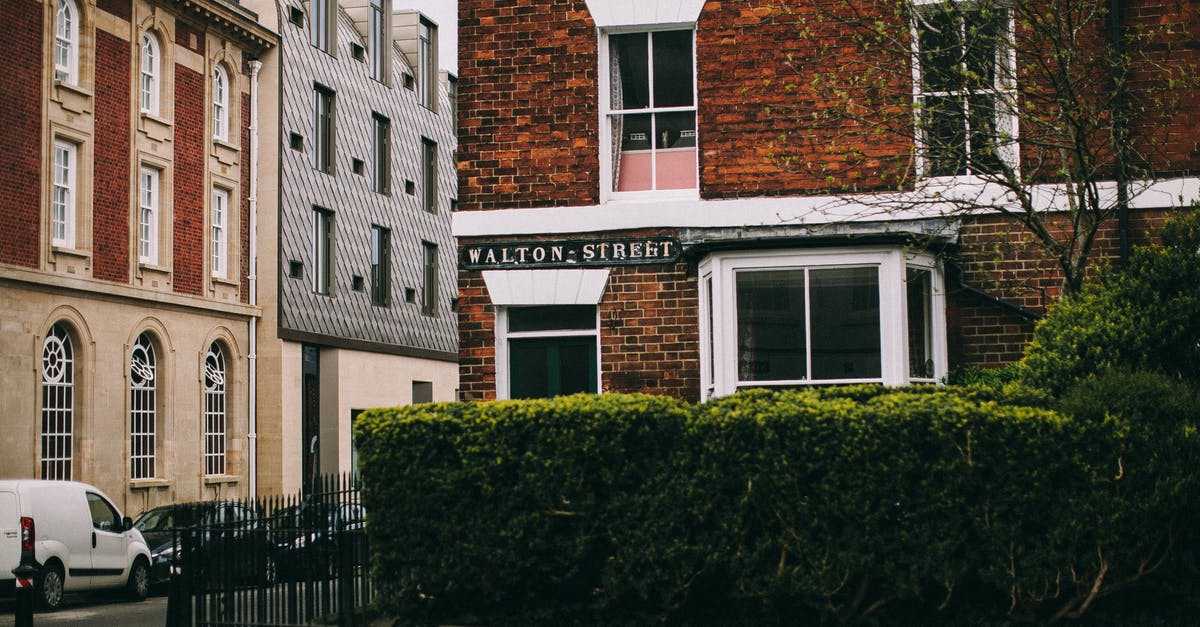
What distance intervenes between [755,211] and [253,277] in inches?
901

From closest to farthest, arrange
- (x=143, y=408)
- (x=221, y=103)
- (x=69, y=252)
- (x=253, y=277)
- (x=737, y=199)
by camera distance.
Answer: (x=737, y=199) < (x=69, y=252) < (x=143, y=408) < (x=221, y=103) < (x=253, y=277)

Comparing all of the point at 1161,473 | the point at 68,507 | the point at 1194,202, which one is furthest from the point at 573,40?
the point at 68,507

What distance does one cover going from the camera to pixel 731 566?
31.3 ft

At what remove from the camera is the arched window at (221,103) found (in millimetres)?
34656

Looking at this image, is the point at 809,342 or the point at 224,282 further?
the point at 224,282

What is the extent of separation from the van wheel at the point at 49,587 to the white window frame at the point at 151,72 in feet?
48.1

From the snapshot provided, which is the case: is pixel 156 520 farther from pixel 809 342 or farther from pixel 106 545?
pixel 809 342

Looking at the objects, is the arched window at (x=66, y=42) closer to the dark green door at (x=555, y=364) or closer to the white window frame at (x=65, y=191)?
the white window frame at (x=65, y=191)

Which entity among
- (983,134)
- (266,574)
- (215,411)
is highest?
(983,134)

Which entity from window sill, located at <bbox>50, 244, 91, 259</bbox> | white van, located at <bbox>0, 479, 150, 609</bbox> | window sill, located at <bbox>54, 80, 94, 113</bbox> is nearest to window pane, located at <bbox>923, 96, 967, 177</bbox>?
white van, located at <bbox>0, 479, 150, 609</bbox>

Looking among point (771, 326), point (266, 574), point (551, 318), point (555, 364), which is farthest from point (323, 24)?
point (266, 574)

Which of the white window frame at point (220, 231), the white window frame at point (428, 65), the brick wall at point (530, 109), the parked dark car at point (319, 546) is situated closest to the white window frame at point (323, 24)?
the white window frame at point (220, 231)

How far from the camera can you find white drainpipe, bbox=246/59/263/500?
35.1 meters

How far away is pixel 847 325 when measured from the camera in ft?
47.3
